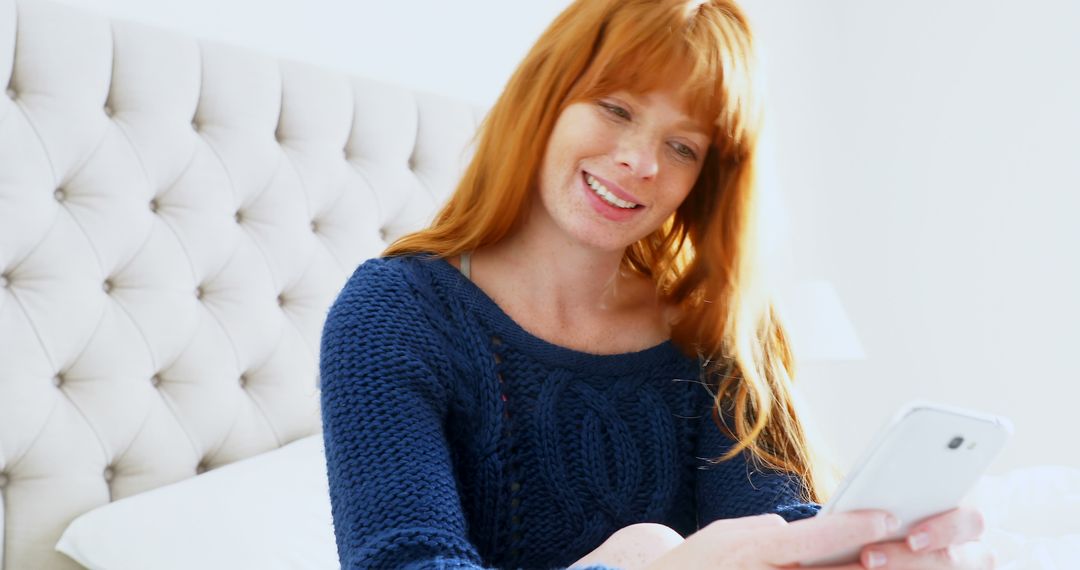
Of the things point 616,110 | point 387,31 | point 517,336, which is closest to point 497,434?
point 517,336

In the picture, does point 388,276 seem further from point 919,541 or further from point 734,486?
point 919,541

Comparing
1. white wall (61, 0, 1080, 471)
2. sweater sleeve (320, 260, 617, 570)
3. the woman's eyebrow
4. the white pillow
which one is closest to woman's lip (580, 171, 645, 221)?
the woman's eyebrow

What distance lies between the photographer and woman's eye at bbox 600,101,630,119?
1.08 meters

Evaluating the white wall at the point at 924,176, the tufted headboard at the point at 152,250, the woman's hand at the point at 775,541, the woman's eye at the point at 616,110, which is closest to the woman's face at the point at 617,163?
the woman's eye at the point at 616,110

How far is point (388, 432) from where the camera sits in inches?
36.4

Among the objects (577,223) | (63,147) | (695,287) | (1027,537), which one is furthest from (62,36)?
(1027,537)

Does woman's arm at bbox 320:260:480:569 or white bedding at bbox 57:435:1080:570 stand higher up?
woman's arm at bbox 320:260:480:569

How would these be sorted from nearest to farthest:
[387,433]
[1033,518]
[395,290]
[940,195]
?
1. [387,433]
2. [395,290]
3. [1033,518]
4. [940,195]

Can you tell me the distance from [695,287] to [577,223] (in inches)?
9.1

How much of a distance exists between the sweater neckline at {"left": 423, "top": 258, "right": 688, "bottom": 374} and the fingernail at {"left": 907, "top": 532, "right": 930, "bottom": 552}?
45 centimetres

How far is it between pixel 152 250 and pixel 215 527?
1.47 feet

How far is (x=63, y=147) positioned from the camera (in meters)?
1.39

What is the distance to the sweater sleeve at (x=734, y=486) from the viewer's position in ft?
3.58

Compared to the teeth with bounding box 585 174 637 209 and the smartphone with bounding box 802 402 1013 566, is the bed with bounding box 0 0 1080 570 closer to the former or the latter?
the teeth with bounding box 585 174 637 209
